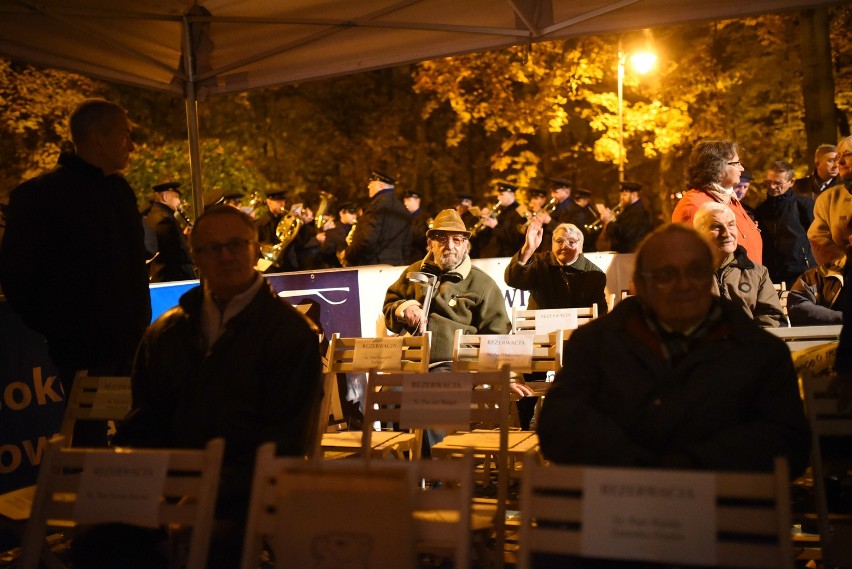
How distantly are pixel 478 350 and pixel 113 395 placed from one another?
266cm

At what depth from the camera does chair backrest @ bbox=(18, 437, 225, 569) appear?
317cm

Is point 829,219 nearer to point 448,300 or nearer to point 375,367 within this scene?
point 448,300

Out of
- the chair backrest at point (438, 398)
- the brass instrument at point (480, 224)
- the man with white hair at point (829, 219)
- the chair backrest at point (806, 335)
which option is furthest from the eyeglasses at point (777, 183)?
the chair backrest at point (438, 398)

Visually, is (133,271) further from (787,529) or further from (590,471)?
(787,529)

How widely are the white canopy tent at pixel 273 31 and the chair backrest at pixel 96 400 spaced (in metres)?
2.87

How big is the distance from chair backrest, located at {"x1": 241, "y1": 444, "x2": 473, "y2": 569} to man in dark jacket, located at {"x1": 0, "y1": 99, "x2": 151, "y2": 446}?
2216mm

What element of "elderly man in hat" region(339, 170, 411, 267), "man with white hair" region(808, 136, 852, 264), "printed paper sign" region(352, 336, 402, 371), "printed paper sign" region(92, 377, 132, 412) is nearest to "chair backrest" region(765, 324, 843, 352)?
"man with white hair" region(808, 136, 852, 264)

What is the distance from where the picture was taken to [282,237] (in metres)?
14.6

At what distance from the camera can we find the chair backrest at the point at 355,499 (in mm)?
2738

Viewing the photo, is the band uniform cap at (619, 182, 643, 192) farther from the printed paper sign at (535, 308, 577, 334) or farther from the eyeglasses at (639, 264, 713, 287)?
the eyeglasses at (639, 264, 713, 287)

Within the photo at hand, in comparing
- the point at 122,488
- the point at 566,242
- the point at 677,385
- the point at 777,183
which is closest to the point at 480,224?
the point at 777,183

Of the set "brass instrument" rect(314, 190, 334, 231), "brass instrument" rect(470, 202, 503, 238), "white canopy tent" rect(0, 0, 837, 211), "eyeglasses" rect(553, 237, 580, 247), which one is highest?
"white canopy tent" rect(0, 0, 837, 211)

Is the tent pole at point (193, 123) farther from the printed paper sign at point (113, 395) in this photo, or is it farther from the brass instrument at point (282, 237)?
the brass instrument at point (282, 237)

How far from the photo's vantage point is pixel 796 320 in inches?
270
